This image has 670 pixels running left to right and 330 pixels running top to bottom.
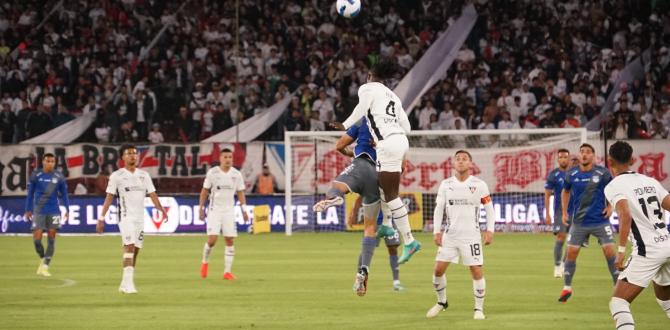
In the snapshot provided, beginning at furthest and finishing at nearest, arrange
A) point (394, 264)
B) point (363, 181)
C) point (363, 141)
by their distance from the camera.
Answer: point (394, 264) < point (363, 141) < point (363, 181)

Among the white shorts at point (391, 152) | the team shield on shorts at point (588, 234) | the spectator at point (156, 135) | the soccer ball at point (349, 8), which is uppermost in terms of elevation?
the spectator at point (156, 135)

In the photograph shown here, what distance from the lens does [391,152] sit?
13367 mm

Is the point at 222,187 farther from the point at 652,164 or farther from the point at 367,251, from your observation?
the point at 652,164

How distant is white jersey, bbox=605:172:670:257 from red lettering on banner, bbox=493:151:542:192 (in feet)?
72.4

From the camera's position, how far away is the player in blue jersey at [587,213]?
16.5 m

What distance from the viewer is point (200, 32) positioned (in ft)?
126

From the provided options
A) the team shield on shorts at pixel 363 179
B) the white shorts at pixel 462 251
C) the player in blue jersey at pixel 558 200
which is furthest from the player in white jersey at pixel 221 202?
the team shield on shorts at pixel 363 179

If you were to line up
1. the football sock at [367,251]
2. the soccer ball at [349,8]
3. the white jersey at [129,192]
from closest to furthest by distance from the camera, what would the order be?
the football sock at [367,251] < the soccer ball at [349,8] < the white jersey at [129,192]

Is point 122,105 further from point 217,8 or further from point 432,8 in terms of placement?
point 432,8

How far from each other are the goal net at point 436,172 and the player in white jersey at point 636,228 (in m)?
20.8

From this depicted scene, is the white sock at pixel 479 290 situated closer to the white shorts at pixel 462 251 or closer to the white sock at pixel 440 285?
the white shorts at pixel 462 251

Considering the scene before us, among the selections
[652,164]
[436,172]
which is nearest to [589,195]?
[652,164]

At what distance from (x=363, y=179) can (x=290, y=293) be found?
177 inches

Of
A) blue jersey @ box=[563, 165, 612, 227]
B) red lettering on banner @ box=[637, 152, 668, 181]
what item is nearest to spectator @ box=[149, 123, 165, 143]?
red lettering on banner @ box=[637, 152, 668, 181]
